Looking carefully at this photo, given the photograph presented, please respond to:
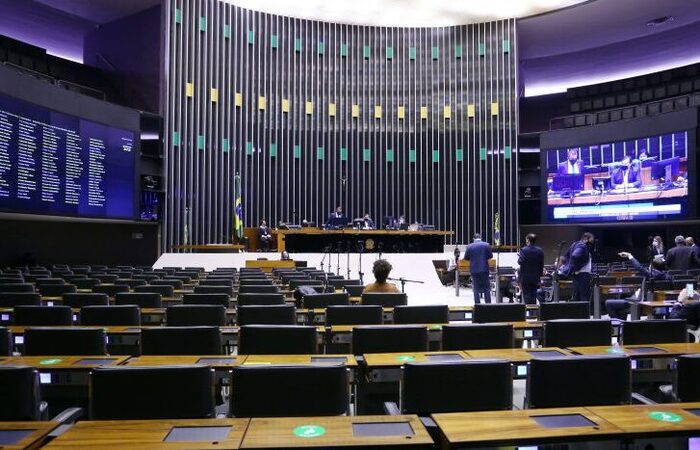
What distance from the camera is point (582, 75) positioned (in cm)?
2395

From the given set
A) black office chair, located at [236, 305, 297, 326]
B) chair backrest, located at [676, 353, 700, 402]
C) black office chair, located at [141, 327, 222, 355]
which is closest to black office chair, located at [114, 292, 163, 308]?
black office chair, located at [236, 305, 297, 326]

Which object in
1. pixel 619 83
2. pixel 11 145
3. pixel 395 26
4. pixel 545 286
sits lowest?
pixel 545 286

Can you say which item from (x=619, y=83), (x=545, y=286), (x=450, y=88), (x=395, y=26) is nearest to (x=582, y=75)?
(x=619, y=83)

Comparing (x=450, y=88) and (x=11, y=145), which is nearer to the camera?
(x=11, y=145)

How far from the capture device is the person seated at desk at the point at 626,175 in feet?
59.2

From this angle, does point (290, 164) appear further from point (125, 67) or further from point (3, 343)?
point (3, 343)

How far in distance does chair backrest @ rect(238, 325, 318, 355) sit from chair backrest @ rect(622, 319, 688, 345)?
2128 mm

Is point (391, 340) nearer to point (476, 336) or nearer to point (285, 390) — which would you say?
point (476, 336)

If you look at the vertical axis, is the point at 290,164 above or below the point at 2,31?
below

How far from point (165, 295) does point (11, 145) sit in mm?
8653

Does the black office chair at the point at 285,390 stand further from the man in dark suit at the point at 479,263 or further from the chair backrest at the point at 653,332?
the man in dark suit at the point at 479,263

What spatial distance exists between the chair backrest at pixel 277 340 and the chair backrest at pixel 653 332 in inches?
83.8

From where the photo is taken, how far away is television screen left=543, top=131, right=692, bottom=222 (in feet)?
55.4

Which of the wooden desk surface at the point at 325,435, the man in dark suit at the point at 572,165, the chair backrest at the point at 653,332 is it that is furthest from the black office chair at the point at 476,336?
the man in dark suit at the point at 572,165
